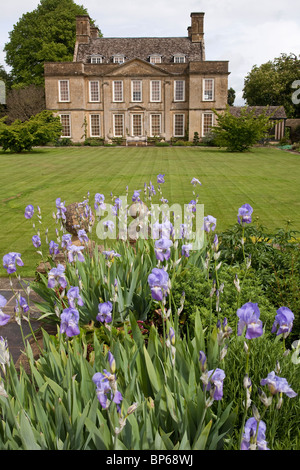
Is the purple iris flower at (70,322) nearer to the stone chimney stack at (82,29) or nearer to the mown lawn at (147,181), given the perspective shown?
the mown lawn at (147,181)

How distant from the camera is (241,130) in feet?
99.8

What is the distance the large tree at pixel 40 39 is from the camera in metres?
Answer: 45.9

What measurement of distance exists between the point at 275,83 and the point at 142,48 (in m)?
21.4

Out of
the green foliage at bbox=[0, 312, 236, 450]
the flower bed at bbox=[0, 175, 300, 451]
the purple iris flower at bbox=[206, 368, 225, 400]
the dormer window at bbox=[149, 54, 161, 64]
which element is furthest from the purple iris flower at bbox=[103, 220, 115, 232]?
the dormer window at bbox=[149, 54, 161, 64]

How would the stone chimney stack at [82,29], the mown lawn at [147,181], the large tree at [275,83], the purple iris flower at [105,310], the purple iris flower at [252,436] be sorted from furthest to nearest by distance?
the large tree at [275,83]
the stone chimney stack at [82,29]
the mown lawn at [147,181]
the purple iris flower at [105,310]
the purple iris flower at [252,436]

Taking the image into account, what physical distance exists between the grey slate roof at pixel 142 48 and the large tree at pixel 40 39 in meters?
5.69

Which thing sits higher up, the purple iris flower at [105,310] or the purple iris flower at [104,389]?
the purple iris flower at [105,310]

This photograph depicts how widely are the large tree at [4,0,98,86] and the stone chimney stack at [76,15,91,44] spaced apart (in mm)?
4743

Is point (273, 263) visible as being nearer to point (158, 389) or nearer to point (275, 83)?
point (158, 389)

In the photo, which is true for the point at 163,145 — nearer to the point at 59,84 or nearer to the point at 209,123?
the point at 209,123

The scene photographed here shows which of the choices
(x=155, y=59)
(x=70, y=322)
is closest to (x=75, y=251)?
(x=70, y=322)

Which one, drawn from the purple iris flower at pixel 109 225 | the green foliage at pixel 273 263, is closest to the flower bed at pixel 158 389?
the purple iris flower at pixel 109 225

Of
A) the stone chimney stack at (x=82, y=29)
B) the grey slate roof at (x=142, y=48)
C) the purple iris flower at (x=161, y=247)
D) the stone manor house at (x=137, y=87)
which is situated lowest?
the purple iris flower at (x=161, y=247)

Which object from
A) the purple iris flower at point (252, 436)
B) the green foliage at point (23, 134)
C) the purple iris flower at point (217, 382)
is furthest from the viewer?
the green foliage at point (23, 134)
